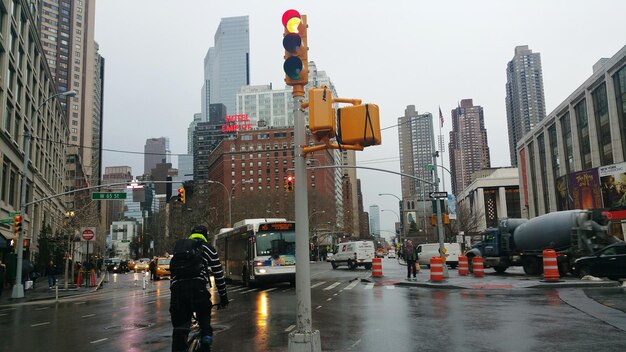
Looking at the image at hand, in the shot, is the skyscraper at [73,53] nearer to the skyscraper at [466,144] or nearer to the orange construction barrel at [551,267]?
the skyscraper at [466,144]

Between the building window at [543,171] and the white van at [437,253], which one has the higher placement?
the building window at [543,171]

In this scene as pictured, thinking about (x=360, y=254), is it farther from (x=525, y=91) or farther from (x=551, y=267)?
(x=525, y=91)

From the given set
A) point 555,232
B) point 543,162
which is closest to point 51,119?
point 555,232

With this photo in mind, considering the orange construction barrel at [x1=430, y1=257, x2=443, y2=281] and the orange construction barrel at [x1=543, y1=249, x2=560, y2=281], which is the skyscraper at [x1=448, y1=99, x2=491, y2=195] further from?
the orange construction barrel at [x1=543, y1=249, x2=560, y2=281]

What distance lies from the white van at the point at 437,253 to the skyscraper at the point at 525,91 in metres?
139

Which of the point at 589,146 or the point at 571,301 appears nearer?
Result: the point at 571,301

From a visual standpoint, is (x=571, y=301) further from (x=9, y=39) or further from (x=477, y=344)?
(x=9, y=39)

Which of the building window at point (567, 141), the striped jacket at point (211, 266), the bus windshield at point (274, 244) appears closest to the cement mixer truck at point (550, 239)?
the bus windshield at point (274, 244)

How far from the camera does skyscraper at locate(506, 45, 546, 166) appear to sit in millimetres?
170750

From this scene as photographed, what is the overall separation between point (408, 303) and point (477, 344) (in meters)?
6.32

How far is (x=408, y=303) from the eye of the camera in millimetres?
14492

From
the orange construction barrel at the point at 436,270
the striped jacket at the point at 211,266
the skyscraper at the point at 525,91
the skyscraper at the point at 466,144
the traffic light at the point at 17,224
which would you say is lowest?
the orange construction barrel at the point at 436,270

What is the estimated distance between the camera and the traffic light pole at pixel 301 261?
19.5 ft

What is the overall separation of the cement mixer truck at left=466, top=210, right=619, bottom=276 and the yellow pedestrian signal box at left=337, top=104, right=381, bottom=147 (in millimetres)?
20784
